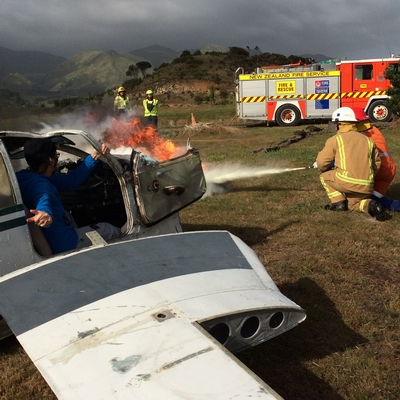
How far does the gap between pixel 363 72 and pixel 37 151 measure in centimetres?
1974

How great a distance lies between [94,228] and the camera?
13.9ft

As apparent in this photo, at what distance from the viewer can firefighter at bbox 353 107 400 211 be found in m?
7.15

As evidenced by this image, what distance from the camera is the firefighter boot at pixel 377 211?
21.9 feet

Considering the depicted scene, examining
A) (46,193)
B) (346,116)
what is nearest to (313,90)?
(346,116)

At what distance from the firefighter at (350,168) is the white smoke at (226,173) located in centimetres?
237

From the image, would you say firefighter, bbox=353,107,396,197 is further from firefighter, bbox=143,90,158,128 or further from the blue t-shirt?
firefighter, bbox=143,90,158,128

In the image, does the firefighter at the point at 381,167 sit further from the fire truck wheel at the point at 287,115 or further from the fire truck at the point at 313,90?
the fire truck wheel at the point at 287,115

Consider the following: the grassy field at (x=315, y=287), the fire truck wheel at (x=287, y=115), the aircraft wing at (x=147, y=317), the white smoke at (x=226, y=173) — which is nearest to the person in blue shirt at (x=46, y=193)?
the aircraft wing at (x=147, y=317)

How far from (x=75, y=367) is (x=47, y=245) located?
1.68 metres

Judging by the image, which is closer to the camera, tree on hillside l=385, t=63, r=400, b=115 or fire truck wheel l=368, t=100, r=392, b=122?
tree on hillside l=385, t=63, r=400, b=115

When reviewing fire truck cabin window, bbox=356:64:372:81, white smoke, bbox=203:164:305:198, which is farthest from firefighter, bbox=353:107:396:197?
fire truck cabin window, bbox=356:64:372:81

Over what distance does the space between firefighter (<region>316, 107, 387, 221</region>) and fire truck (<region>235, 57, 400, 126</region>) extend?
47.6 ft

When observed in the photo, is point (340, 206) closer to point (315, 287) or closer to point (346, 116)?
point (346, 116)

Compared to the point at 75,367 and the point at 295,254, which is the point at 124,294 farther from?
the point at 295,254
